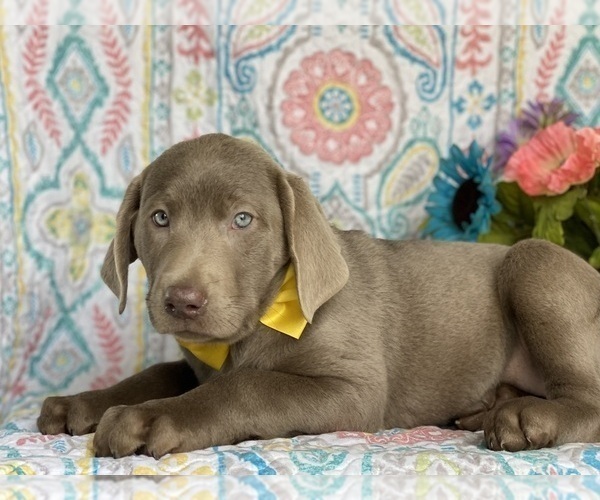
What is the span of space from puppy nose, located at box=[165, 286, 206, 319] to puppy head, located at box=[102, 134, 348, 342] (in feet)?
0.13

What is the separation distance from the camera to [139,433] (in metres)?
2.93

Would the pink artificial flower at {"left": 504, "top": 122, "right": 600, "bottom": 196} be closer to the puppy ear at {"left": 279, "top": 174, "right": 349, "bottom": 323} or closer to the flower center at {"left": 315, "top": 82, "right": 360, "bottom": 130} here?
the flower center at {"left": 315, "top": 82, "right": 360, "bottom": 130}

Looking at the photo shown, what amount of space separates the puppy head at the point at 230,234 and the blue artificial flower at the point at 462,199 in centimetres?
145

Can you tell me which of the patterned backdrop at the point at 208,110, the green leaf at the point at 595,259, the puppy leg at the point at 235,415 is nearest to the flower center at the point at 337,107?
the patterned backdrop at the point at 208,110

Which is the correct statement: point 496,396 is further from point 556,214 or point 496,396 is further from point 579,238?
point 579,238

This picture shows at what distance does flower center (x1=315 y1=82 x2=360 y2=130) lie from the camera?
4.98 m

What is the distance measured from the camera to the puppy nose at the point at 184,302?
2.99 meters

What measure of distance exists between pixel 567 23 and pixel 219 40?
66.9 inches

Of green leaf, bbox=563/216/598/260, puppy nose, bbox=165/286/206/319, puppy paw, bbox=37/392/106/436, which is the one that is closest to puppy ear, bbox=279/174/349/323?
puppy nose, bbox=165/286/206/319

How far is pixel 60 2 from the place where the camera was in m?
4.72

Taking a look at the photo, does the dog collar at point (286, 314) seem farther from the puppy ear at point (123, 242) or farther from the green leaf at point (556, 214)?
the green leaf at point (556, 214)

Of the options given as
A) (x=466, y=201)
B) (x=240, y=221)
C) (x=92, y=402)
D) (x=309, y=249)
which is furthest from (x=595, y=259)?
(x=92, y=402)

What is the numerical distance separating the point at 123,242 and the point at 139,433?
2.69ft

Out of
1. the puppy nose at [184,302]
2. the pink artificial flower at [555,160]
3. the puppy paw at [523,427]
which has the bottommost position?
the puppy paw at [523,427]
